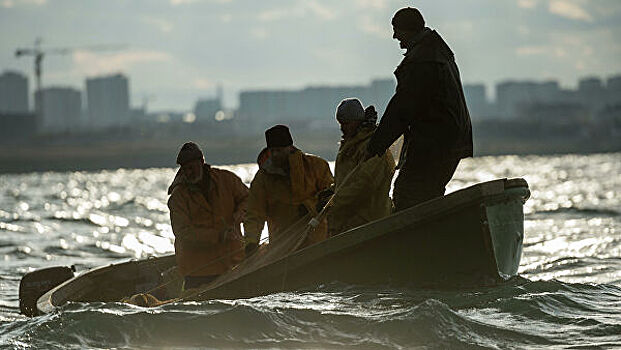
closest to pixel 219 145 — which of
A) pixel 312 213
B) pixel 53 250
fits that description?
pixel 53 250

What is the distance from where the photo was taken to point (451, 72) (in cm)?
959

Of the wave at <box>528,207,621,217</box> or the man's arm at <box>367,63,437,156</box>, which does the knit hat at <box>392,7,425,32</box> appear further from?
the wave at <box>528,207,621,217</box>

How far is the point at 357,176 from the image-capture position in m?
9.90

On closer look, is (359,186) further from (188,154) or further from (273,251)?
(188,154)

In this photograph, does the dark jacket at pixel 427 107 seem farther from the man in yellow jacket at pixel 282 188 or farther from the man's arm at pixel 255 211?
the man's arm at pixel 255 211

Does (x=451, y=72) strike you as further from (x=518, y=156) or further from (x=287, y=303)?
(x=518, y=156)

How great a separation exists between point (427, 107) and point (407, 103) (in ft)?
0.59

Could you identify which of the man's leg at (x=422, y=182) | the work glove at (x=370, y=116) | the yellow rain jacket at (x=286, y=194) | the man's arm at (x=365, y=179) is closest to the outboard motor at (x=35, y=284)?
the yellow rain jacket at (x=286, y=194)

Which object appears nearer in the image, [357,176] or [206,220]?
[357,176]

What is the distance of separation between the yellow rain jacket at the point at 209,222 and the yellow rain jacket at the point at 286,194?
1.05ft

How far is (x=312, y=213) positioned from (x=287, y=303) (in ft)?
4.37

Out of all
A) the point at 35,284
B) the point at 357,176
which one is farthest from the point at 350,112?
the point at 35,284

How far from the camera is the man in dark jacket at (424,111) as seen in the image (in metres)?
9.51

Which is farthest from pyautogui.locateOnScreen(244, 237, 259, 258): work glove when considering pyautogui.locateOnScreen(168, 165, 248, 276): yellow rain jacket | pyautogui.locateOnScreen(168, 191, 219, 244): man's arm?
pyautogui.locateOnScreen(168, 191, 219, 244): man's arm
